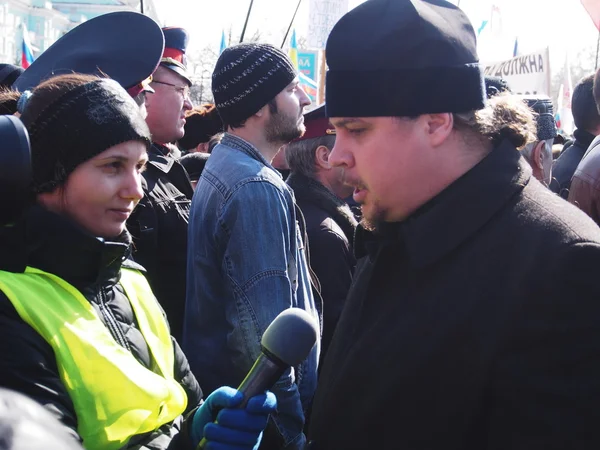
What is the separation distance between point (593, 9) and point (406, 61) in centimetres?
479

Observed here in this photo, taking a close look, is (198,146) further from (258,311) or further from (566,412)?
(566,412)

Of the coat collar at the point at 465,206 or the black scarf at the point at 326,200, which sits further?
the black scarf at the point at 326,200

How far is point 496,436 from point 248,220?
165 centimetres

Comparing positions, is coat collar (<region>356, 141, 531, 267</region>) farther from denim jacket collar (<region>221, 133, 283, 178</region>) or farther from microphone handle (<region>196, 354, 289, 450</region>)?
denim jacket collar (<region>221, 133, 283, 178</region>)

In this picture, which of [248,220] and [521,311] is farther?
[248,220]

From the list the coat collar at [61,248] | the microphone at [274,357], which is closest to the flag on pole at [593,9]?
the microphone at [274,357]

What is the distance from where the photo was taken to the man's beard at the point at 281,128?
365 cm

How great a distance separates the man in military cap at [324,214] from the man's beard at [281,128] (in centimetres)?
38

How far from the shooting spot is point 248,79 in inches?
145

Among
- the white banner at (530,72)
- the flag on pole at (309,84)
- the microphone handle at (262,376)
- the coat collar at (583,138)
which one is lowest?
the flag on pole at (309,84)

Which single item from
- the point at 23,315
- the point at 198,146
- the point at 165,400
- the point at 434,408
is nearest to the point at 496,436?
the point at 434,408

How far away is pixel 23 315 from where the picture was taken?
1966mm

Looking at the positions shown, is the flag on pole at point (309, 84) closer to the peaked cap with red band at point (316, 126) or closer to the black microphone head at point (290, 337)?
the peaked cap with red band at point (316, 126)

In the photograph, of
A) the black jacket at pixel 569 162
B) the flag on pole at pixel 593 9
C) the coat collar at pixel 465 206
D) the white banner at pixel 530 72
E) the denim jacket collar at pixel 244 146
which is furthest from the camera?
the white banner at pixel 530 72
